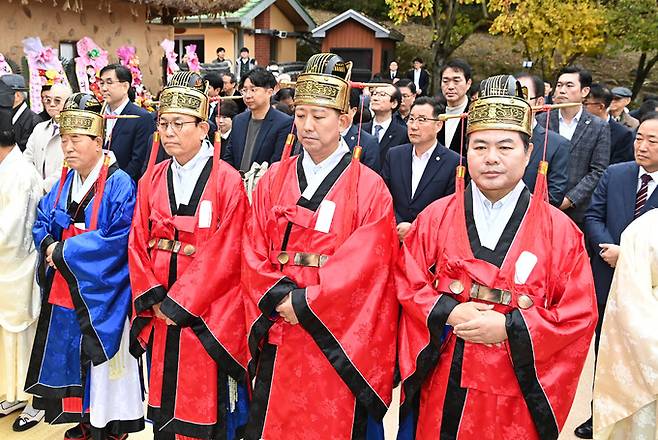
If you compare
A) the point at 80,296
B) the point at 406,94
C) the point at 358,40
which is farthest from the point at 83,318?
the point at 358,40

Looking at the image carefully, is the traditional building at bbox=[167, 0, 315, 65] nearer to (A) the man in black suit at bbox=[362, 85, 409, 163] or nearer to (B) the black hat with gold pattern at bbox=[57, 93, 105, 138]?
(A) the man in black suit at bbox=[362, 85, 409, 163]

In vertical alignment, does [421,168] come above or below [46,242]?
above

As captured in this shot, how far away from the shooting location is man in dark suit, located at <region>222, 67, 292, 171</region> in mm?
5910

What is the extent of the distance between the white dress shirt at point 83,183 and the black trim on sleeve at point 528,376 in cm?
251

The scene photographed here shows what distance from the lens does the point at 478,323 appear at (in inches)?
103

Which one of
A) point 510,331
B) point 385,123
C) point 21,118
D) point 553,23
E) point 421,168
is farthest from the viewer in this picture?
point 553,23

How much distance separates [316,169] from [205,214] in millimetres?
658

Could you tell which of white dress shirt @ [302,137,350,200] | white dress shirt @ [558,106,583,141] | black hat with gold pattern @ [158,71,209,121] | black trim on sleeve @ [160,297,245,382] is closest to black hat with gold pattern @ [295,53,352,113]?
white dress shirt @ [302,137,350,200]

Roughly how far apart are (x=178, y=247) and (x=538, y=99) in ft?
11.5

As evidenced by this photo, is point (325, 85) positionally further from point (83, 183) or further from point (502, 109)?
point (83, 183)

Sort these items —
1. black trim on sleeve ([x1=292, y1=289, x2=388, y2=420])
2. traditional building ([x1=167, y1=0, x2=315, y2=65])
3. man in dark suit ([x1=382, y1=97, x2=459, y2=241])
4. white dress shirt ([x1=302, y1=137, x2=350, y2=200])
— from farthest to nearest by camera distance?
traditional building ([x1=167, y1=0, x2=315, y2=65]) → man in dark suit ([x1=382, y1=97, x2=459, y2=241]) → white dress shirt ([x1=302, y1=137, x2=350, y2=200]) → black trim on sleeve ([x1=292, y1=289, x2=388, y2=420])

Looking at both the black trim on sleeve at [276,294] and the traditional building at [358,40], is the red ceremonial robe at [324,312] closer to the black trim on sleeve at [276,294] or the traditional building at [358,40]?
the black trim on sleeve at [276,294]

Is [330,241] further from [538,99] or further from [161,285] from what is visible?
[538,99]

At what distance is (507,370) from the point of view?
8.85 ft
